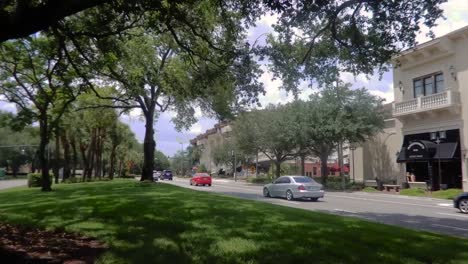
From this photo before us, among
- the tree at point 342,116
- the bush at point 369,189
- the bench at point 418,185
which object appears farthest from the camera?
the tree at point 342,116

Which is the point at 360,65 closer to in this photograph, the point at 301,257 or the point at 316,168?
the point at 301,257

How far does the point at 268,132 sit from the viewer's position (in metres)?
54.7

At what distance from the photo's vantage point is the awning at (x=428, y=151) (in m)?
34.8

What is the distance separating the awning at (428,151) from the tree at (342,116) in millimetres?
5031

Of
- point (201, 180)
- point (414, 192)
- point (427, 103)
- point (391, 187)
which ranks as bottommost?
point (414, 192)

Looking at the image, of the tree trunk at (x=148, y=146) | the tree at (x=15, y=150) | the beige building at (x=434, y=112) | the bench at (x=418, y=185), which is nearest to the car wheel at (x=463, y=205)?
the beige building at (x=434, y=112)

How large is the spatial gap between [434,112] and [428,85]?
8.94ft

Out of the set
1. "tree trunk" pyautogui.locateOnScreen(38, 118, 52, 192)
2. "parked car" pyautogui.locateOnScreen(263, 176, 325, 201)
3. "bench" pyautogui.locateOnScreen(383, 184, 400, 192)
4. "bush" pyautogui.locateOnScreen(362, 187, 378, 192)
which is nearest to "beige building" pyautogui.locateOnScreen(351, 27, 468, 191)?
A: "bench" pyautogui.locateOnScreen(383, 184, 400, 192)

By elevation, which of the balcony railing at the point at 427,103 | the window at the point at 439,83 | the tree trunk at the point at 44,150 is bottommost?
the tree trunk at the point at 44,150

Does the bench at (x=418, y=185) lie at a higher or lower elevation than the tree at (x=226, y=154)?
lower

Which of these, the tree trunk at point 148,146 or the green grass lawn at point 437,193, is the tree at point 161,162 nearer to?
the tree trunk at point 148,146

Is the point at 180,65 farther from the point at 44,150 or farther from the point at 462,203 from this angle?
the point at 462,203

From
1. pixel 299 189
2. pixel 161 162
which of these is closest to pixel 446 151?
pixel 299 189

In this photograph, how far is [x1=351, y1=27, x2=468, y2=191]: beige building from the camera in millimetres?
34406
